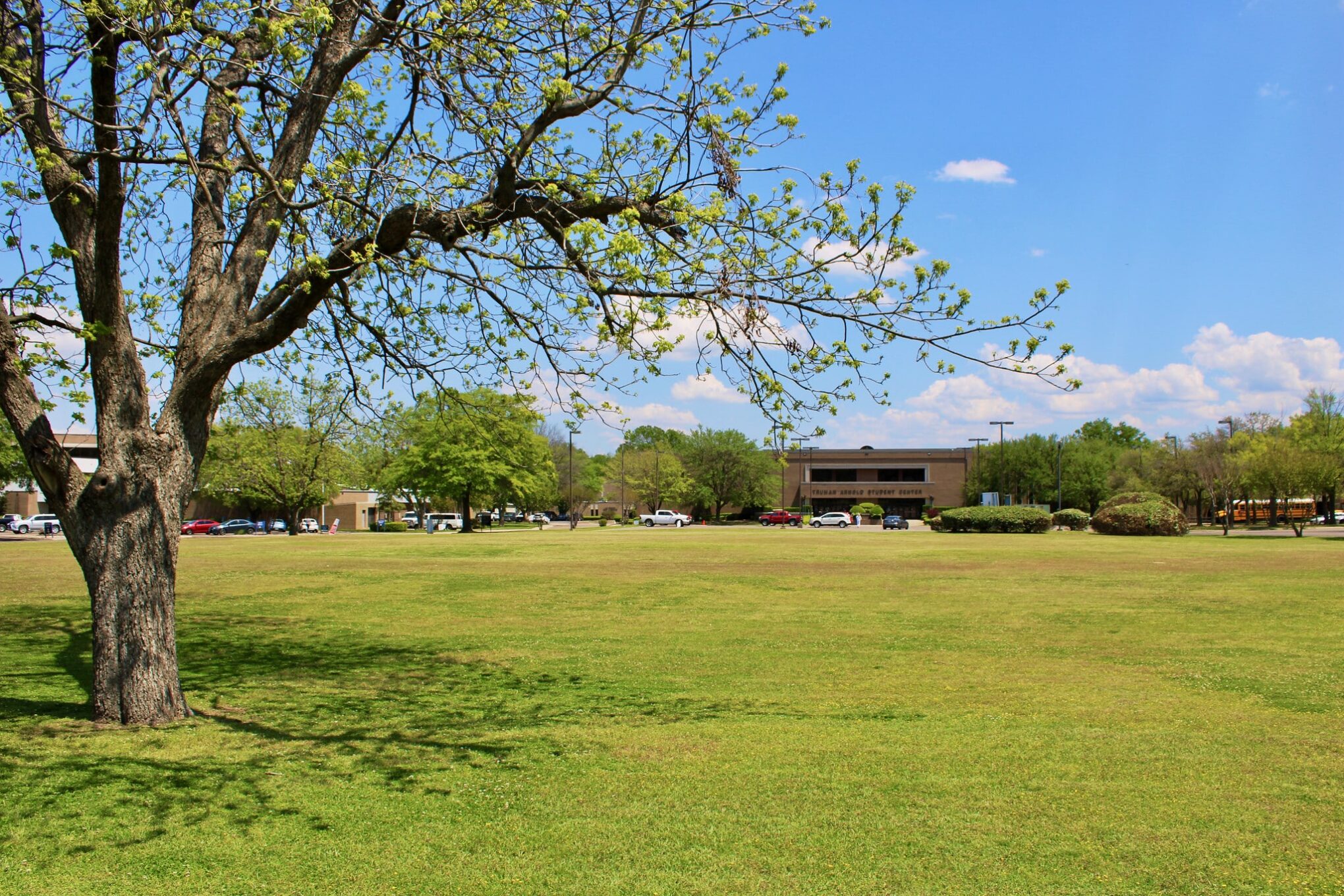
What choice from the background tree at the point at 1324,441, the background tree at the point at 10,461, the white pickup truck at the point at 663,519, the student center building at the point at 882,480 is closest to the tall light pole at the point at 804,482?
the student center building at the point at 882,480

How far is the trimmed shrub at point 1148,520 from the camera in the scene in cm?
4803

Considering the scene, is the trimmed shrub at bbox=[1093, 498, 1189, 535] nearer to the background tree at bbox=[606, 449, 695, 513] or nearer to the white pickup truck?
the white pickup truck

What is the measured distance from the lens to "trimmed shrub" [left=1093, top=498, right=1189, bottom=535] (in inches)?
1891

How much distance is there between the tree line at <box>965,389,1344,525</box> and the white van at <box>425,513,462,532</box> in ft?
152

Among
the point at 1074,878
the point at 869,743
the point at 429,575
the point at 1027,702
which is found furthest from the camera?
the point at 429,575

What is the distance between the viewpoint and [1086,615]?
16875mm

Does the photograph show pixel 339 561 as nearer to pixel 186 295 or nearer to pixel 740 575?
pixel 740 575

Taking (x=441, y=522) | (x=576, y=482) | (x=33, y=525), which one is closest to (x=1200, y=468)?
(x=441, y=522)

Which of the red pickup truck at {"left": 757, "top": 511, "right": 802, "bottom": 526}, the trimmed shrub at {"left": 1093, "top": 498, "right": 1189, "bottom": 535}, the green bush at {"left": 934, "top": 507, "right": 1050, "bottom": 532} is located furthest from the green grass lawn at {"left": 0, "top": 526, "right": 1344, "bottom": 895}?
the red pickup truck at {"left": 757, "top": 511, "right": 802, "bottom": 526}

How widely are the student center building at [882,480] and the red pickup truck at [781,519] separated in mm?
19193

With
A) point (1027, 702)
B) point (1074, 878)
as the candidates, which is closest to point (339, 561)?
point (1027, 702)

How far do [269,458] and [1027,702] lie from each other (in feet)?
189

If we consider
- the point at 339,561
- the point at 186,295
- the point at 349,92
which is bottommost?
the point at 339,561

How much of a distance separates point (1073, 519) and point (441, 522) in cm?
5023
